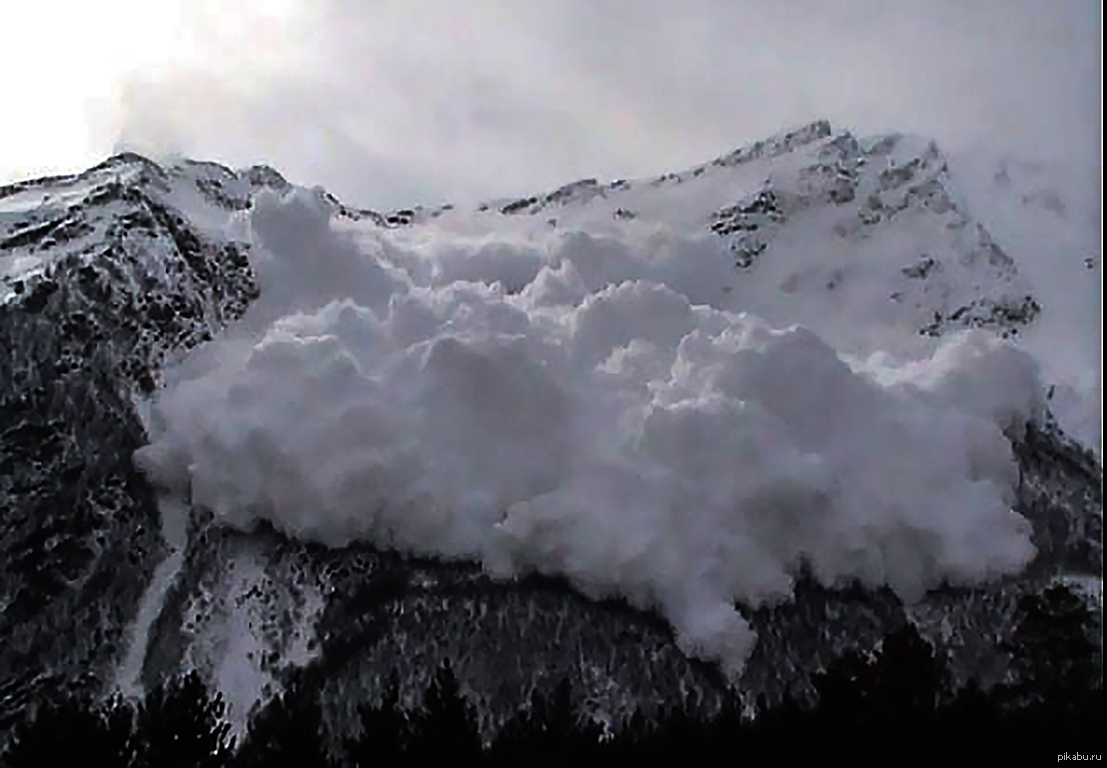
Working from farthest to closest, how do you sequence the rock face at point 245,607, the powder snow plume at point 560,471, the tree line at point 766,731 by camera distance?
the powder snow plume at point 560,471
the rock face at point 245,607
the tree line at point 766,731

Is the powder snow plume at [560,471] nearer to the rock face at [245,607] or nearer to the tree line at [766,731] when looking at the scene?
the rock face at [245,607]

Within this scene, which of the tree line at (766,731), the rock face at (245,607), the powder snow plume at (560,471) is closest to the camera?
the tree line at (766,731)

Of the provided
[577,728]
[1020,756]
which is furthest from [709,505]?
[1020,756]

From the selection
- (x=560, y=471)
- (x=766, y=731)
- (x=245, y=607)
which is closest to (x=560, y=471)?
(x=560, y=471)

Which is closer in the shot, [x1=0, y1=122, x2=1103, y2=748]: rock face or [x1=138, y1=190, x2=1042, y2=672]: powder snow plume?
[x1=0, y1=122, x2=1103, y2=748]: rock face

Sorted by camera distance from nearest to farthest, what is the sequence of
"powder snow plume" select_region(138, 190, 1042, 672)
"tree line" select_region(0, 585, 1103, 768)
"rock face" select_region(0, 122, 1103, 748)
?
"tree line" select_region(0, 585, 1103, 768) < "rock face" select_region(0, 122, 1103, 748) < "powder snow plume" select_region(138, 190, 1042, 672)

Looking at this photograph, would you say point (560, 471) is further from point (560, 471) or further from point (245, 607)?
point (245, 607)

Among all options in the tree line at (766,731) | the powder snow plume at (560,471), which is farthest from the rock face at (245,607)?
the tree line at (766,731)

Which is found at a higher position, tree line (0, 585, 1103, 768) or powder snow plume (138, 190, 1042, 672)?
powder snow plume (138, 190, 1042, 672)

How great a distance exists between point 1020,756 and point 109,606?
124m

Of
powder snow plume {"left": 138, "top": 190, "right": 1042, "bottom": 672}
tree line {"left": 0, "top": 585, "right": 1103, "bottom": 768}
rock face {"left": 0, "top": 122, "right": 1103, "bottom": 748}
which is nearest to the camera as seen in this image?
tree line {"left": 0, "top": 585, "right": 1103, "bottom": 768}

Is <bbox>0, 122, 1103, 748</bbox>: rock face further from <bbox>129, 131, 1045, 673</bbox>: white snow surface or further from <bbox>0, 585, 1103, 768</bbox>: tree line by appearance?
<bbox>0, 585, 1103, 768</bbox>: tree line

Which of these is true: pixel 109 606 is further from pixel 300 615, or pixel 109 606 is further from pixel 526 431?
pixel 526 431

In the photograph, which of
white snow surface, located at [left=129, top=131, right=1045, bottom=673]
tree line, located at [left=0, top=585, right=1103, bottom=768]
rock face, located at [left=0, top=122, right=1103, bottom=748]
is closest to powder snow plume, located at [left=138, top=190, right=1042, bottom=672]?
white snow surface, located at [left=129, top=131, right=1045, bottom=673]
